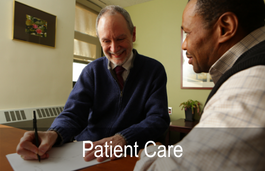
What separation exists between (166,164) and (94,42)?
3434 mm

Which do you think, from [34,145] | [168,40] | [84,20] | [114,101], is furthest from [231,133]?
[84,20]

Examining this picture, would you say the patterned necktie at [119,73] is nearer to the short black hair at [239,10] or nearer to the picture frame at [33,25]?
the short black hair at [239,10]

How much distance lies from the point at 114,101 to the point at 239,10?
799 millimetres

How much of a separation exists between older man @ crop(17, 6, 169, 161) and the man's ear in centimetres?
55

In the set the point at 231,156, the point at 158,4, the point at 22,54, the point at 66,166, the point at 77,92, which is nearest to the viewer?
the point at 231,156

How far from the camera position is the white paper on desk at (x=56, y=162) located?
59 centimetres

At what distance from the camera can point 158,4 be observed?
3381mm

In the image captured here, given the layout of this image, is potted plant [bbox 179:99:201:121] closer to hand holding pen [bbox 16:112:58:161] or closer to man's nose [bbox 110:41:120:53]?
man's nose [bbox 110:41:120:53]

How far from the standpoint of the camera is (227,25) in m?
0.58

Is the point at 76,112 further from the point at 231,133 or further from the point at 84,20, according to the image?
the point at 84,20

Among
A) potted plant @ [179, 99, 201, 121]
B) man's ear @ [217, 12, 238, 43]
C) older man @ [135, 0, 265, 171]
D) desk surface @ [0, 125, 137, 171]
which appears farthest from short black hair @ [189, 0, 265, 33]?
potted plant @ [179, 99, 201, 121]

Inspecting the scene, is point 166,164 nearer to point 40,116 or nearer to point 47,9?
point 40,116

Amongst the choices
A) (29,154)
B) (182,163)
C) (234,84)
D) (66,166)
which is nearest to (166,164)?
(182,163)

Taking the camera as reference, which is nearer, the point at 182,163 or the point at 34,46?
the point at 182,163
